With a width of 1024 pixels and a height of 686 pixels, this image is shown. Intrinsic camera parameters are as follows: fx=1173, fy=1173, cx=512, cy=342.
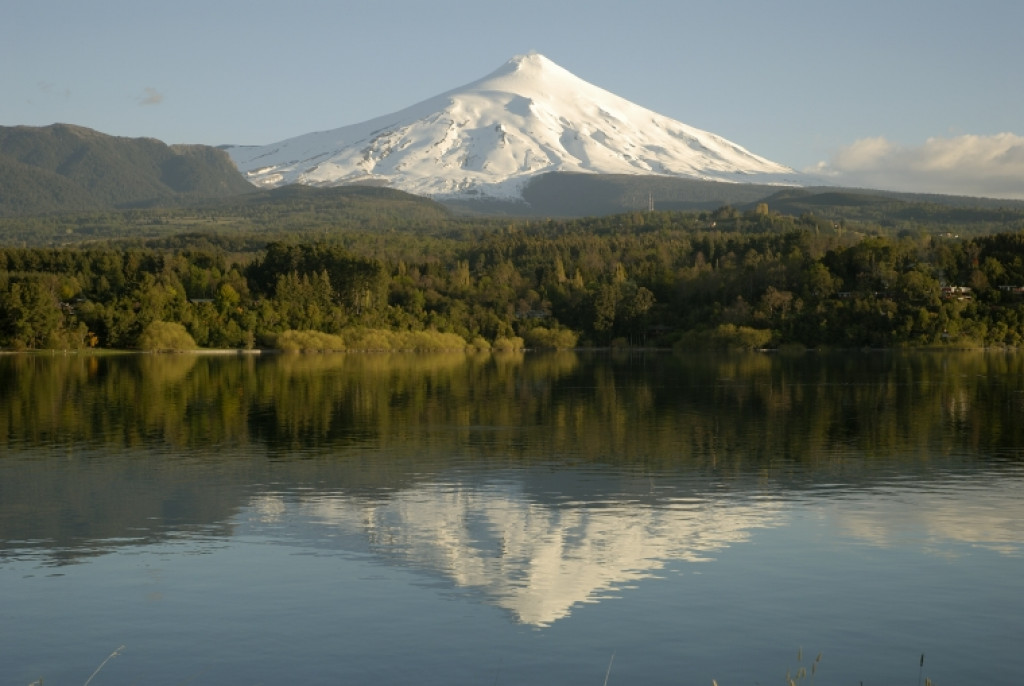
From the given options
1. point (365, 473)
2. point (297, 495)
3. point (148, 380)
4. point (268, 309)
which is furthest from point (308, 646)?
point (268, 309)

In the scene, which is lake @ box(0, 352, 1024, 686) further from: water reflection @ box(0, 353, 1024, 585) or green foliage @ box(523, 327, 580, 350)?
green foliage @ box(523, 327, 580, 350)

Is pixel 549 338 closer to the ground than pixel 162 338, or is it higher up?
closer to the ground

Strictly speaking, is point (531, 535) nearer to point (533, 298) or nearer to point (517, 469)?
point (517, 469)

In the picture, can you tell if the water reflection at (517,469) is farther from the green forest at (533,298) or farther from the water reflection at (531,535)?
the green forest at (533,298)

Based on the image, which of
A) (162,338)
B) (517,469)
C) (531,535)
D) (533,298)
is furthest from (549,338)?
(531,535)

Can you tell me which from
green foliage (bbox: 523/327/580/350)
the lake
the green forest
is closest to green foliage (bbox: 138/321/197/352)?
the green forest

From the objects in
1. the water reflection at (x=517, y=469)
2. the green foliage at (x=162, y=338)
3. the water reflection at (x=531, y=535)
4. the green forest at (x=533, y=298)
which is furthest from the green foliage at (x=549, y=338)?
the water reflection at (x=531, y=535)

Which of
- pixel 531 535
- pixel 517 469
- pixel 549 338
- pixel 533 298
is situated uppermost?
pixel 531 535

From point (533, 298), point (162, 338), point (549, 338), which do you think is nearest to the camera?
point (162, 338)
